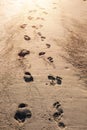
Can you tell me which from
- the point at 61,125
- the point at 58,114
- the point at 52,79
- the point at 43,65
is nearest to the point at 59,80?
the point at 52,79

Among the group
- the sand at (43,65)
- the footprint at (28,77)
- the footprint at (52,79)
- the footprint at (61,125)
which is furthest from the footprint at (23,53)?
the footprint at (61,125)

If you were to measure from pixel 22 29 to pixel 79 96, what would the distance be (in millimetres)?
1374

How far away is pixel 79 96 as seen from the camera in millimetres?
2914

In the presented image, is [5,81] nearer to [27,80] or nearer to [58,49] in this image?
[27,80]

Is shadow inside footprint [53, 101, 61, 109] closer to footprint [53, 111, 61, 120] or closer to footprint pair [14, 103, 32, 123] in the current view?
footprint [53, 111, 61, 120]

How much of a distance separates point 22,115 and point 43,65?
744 mm

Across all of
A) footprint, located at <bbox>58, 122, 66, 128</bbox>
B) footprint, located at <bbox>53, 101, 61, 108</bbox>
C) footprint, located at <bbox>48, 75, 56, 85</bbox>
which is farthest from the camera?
footprint, located at <bbox>48, 75, 56, 85</bbox>

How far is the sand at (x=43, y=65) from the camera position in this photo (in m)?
2.71

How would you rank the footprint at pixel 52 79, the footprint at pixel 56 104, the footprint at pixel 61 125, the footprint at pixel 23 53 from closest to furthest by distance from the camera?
the footprint at pixel 61 125 < the footprint at pixel 56 104 < the footprint at pixel 52 79 < the footprint at pixel 23 53

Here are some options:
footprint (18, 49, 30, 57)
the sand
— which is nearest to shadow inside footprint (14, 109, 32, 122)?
the sand

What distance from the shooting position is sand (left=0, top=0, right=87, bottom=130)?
2.71 m

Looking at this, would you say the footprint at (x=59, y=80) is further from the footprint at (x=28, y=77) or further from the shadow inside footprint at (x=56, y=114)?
the shadow inside footprint at (x=56, y=114)

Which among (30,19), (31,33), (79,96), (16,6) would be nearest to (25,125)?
(79,96)

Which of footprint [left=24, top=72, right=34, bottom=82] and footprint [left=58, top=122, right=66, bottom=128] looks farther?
footprint [left=24, top=72, right=34, bottom=82]
